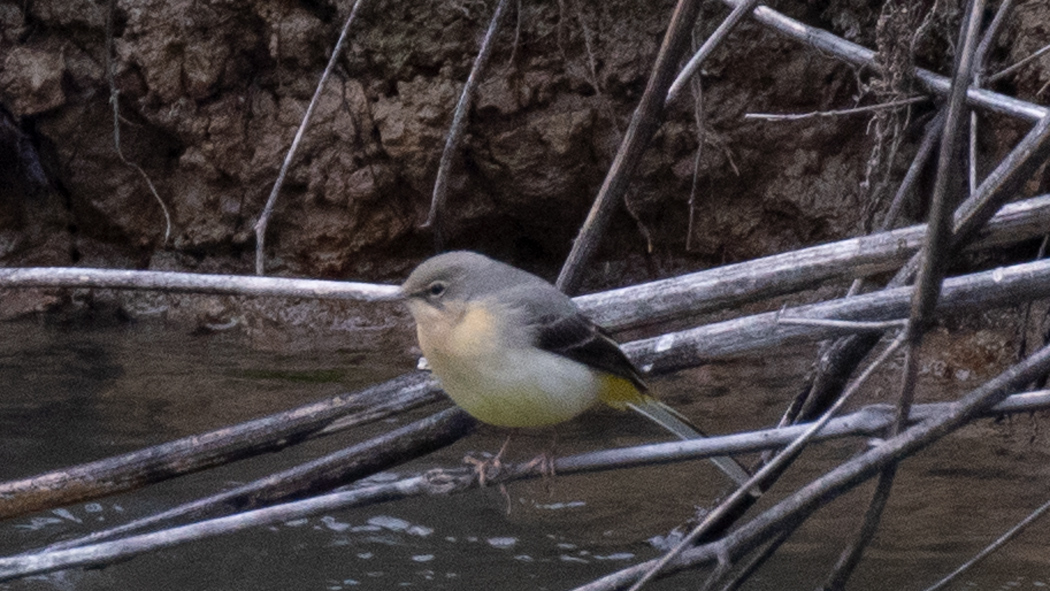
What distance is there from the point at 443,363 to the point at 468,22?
4.98 meters

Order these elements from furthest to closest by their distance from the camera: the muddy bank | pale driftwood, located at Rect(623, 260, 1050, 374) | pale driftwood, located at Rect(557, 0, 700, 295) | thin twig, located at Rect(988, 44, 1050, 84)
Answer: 1. the muddy bank
2. thin twig, located at Rect(988, 44, 1050, 84)
3. pale driftwood, located at Rect(557, 0, 700, 295)
4. pale driftwood, located at Rect(623, 260, 1050, 374)

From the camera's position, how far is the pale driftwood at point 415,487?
10.5ft

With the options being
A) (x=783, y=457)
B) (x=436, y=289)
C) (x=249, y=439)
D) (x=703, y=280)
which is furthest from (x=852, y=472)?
(x=249, y=439)

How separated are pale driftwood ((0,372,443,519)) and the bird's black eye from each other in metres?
0.39

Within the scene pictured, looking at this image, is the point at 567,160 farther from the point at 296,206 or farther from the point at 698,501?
the point at 698,501

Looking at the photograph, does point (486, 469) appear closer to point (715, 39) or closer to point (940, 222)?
point (940, 222)

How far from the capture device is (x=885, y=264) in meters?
3.76

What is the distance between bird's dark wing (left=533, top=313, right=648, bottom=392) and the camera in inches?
149

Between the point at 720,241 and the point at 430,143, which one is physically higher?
the point at 430,143

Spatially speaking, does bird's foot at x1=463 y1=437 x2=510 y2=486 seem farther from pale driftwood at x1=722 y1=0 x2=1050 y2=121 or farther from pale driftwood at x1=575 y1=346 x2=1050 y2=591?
pale driftwood at x1=722 y1=0 x2=1050 y2=121

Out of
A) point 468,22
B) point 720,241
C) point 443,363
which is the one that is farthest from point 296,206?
point 443,363

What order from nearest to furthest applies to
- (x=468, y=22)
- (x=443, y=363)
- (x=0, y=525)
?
1. (x=443, y=363)
2. (x=0, y=525)
3. (x=468, y=22)

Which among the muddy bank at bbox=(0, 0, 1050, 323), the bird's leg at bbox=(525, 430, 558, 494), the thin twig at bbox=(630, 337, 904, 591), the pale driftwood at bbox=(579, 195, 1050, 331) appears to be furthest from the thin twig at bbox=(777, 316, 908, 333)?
the muddy bank at bbox=(0, 0, 1050, 323)

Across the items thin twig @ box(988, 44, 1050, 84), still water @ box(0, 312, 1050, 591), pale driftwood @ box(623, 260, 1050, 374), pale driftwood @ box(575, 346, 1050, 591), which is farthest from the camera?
still water @ box(0, 312, 1050, 591)
